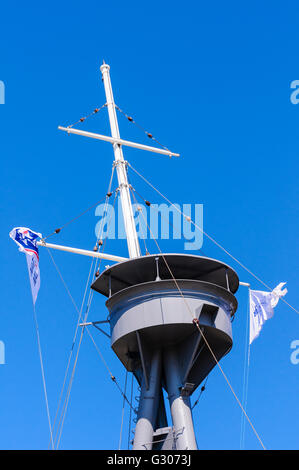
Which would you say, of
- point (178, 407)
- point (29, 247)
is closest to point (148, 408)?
point (178, 407)

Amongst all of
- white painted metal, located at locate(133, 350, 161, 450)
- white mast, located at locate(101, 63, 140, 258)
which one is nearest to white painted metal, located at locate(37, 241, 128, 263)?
white mast, located at locate(101, 63, 140, 258)

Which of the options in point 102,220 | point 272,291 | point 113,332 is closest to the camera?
point 113,332

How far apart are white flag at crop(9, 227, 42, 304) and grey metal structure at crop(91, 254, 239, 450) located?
248 centimetres

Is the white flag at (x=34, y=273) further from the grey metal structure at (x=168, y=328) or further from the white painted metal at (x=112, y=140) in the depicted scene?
the white painted metal at (x=112, y=140)

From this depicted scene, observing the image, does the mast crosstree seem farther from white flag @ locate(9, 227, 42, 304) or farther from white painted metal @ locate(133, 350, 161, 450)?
white flag @ locate(9, 227, 42, 304)

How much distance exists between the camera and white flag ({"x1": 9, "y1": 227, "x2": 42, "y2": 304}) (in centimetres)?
2486

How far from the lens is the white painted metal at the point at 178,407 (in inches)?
843

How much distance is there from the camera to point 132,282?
24547 millimetres

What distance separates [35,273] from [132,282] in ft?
11.4

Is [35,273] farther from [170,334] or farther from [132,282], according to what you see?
[170,334]

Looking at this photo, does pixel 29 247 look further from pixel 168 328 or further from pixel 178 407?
pixel 178 407

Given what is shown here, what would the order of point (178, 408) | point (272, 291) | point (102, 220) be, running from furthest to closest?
1. point (102, 220)
2. point (272, 291)
3. point (178, 408)
